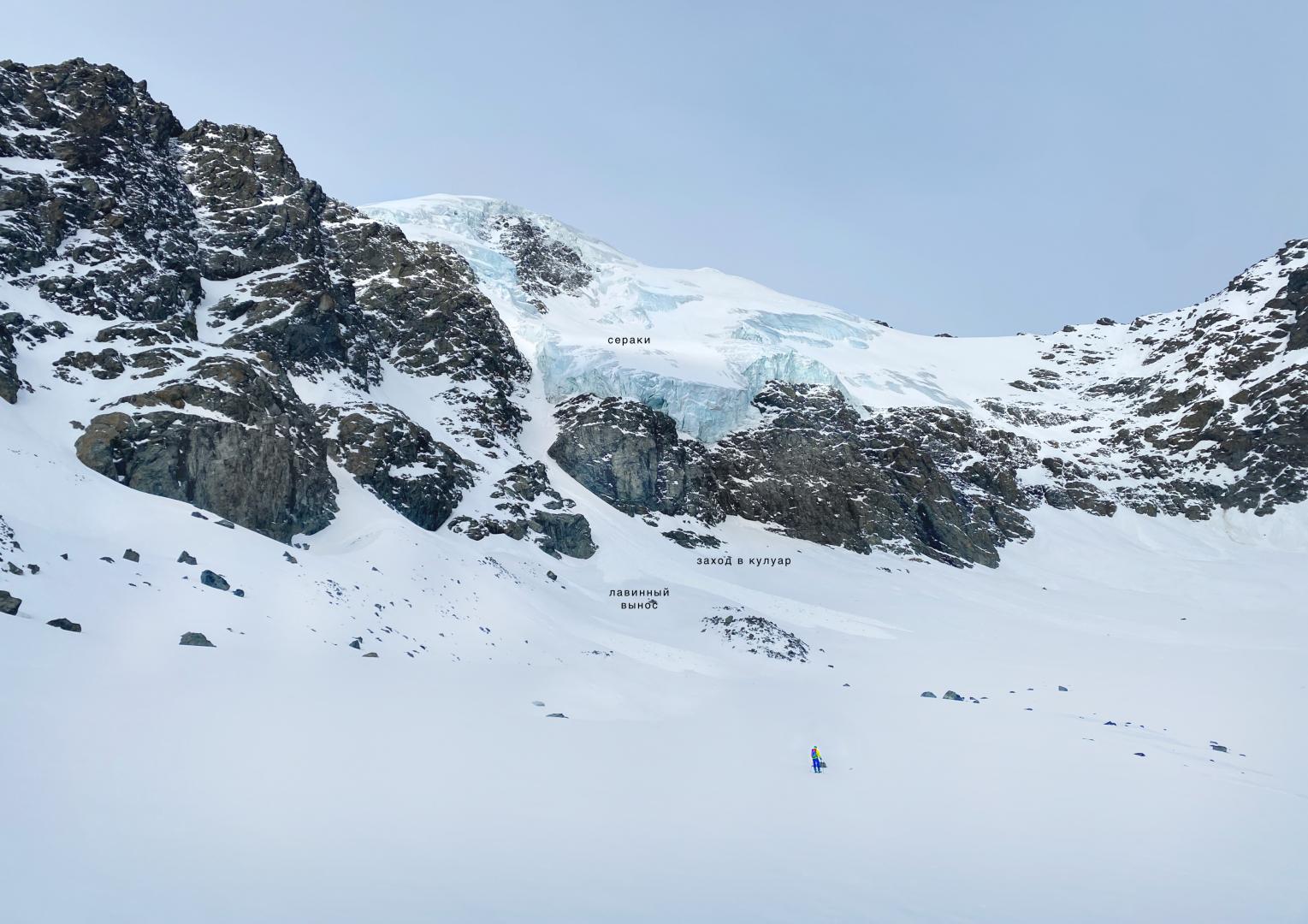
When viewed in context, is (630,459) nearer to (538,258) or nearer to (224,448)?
(224,448)

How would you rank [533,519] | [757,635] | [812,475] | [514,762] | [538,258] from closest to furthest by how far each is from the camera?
[514,762] < [757,635] < [533,519] < [812,475] < [538,258]

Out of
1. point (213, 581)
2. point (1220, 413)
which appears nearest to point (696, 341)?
point (1220, 413)

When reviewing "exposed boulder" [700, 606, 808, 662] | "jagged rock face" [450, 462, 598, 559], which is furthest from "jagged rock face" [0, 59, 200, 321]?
"exposed boulder" [700, 606, 808, 662]

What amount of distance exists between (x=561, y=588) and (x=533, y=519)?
31.6 ft

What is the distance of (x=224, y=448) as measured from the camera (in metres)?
35.7

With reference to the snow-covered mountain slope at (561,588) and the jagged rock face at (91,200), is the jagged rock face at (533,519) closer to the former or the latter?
the snow-covered mountain slope at (561,588)

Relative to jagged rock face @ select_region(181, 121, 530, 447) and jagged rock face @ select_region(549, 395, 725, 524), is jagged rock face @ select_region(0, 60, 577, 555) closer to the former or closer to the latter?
jagged rock face @ select_region(181, 121, 530, 447)

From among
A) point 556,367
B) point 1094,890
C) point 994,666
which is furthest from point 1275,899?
point 556,367

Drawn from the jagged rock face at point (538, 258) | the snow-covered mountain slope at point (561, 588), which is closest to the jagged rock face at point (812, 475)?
the snow-covered mountain slope at point (561, 588)

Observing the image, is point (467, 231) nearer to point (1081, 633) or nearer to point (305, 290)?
point (305, 290)

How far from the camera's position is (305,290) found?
56156 mm

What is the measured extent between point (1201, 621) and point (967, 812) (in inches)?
2181

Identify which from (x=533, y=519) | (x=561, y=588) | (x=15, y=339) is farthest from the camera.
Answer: (x=533, y=519)

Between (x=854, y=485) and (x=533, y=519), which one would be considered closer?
(x=533, y=519)
